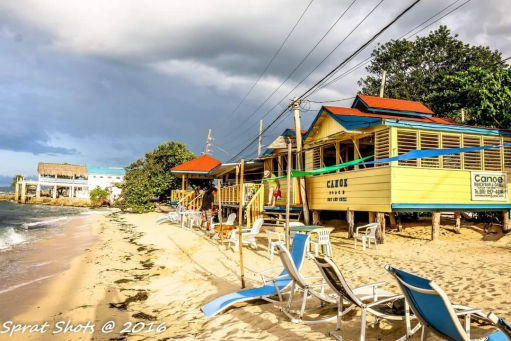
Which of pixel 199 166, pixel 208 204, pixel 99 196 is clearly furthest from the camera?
pixel 99 196

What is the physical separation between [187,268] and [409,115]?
12003 mm

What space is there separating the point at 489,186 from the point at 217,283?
11029mm

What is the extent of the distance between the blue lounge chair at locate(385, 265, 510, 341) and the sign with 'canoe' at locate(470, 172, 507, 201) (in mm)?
10848

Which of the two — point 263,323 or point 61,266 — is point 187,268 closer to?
point 61,266

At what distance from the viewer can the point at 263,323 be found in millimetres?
4906

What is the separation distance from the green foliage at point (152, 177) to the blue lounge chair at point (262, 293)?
31.9 m

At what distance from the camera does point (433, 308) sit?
2.91 metres

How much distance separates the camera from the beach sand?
4.84 metres

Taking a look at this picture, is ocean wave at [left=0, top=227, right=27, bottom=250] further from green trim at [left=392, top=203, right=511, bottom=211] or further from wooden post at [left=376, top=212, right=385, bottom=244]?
green trim at [left=392, top=203, right=511, bottom=211]

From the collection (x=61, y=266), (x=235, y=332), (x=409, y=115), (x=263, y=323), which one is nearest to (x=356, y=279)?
(x=263, y=323)

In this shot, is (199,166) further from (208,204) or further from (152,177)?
(208,204)

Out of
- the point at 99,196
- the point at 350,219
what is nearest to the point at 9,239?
the point at 350,219

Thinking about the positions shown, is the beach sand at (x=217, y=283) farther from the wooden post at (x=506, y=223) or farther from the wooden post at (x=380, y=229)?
the wooden post at (x=506, y=223)

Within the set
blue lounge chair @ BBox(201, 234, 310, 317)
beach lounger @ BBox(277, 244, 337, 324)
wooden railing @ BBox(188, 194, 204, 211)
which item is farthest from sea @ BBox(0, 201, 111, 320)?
wooden railing @ BBox(188, 194, 204, 211)
